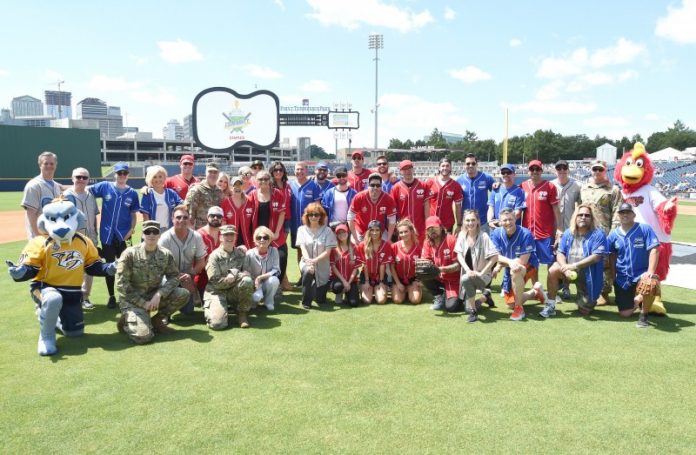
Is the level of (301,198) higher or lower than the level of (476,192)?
lower

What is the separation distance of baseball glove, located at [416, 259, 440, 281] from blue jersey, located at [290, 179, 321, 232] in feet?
7.42

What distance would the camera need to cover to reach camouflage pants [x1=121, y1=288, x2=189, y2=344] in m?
4.92

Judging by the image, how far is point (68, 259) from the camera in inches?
199

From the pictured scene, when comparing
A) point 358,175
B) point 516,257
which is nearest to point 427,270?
point 516,257

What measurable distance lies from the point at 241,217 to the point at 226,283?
1427 mm

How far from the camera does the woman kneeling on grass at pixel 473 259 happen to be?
5.71 m

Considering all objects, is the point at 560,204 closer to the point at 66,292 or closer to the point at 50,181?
the point at 66,292

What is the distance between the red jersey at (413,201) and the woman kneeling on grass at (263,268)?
7.15 feet

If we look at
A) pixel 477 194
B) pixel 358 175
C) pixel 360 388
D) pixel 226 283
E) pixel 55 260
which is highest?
pixel 358 175

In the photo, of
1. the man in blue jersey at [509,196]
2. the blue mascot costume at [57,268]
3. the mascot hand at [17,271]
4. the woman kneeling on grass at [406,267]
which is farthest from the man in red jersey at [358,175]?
the mascot hand at [17,271]

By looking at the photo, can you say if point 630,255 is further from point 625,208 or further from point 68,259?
point 68,259

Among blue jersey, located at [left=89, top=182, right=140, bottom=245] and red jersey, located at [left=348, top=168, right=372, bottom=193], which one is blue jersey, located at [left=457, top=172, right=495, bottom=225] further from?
blue jersey, located at [left=89, top=182, right=140, bottom=245]

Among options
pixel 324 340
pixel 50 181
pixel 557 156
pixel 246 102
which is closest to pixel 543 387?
pixel 324 340

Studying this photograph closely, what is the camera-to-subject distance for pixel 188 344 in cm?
490
